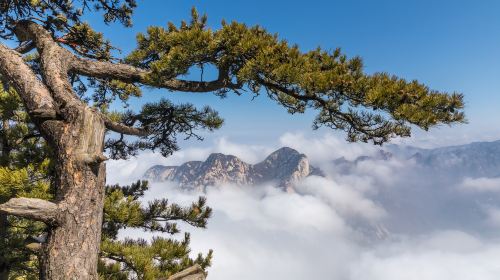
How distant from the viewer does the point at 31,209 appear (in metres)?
4.21

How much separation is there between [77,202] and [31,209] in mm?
548

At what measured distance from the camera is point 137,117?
→ 25.0 feet

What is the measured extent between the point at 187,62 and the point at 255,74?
3.52 ft

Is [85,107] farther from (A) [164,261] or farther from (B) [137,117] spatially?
(A) [164,261]

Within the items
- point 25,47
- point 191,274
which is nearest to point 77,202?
point 191,274

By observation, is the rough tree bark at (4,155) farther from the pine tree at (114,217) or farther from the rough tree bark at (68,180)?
the rough tree bark at (68,180)

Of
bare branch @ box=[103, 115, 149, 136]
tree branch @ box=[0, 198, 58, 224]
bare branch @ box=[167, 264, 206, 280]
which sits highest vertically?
bare branch @ box=[103, 115, 149, 136]

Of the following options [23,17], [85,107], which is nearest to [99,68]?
[85,107]

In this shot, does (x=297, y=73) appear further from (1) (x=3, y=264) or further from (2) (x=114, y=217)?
(1) (x=3, y=264)

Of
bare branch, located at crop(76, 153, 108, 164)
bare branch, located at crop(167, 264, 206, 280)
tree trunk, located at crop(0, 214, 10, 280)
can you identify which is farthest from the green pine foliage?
tree trunk, located at crop(0, 214, 10, 280)

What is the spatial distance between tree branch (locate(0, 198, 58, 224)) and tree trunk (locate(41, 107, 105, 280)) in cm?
9

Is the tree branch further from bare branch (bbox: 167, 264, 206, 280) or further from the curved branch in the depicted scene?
the curved branch

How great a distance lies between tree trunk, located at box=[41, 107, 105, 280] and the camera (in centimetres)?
450

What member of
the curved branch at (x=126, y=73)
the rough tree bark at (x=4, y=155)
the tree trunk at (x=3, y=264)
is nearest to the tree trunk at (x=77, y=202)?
the curved branch at (x=126, y=73)
